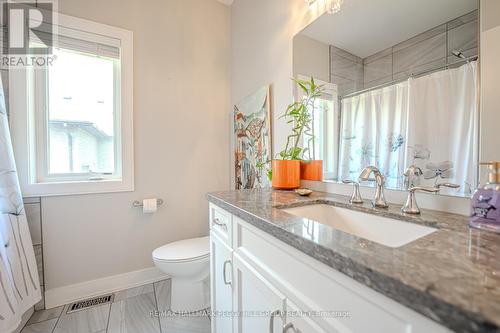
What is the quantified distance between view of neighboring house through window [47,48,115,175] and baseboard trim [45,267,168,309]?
0.85 meters

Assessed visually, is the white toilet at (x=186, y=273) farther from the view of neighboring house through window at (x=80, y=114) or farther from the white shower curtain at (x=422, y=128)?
the white shower curtain at (x=422, y=128)

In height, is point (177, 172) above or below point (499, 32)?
below

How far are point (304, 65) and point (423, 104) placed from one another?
68 cm

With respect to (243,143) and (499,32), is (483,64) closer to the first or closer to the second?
(499,32)

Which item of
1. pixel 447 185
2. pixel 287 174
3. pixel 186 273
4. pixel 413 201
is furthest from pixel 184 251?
pixel 447 185

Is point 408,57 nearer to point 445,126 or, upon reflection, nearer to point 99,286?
point 445,126

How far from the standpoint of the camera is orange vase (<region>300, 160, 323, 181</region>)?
122 centimetres

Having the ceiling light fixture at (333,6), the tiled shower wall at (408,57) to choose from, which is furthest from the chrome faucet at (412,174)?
the ceiling light fixture at (333,6)

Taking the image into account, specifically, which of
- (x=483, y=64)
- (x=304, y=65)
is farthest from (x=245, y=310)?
(x=304, y=65)

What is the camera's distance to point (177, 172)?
2.00 metres

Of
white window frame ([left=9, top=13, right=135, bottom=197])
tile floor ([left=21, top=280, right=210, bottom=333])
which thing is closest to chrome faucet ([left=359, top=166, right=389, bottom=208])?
tile floor ([left=21, top=280, right=210, bottom=333])

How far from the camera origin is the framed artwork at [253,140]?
5.25 feet

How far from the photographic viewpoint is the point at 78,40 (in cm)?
164

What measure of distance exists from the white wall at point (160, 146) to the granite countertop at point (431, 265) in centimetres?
152
